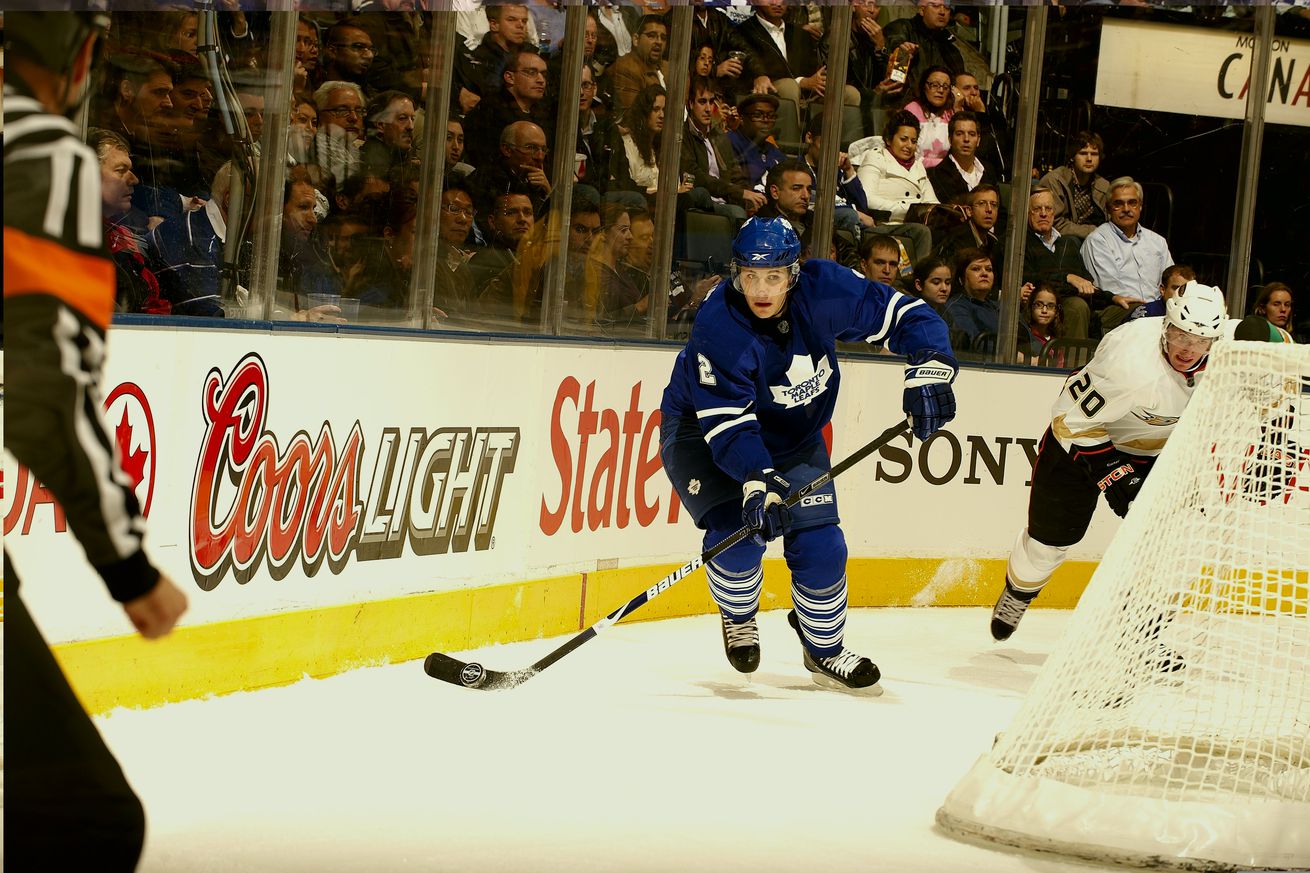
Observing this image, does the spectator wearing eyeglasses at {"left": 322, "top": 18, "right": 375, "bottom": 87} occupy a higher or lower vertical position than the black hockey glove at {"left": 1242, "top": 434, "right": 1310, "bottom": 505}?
higher

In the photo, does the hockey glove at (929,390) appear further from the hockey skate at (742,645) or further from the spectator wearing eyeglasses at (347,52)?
the spectator wearing eyeglasses at (347,52)

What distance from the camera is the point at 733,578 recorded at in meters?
4.07

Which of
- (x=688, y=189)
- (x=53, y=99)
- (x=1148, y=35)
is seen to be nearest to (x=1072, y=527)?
(x=688, y=189)

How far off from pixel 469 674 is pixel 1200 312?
1.93 meters

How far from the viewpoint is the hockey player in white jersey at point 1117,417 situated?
13.2ft

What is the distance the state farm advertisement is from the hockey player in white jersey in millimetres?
1061

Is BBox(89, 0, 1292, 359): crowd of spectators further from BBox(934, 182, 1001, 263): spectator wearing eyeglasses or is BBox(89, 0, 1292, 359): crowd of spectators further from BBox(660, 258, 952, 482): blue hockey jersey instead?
BBox(660, 258, 952, 482): blue hockey jersey

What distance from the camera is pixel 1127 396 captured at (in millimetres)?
4207

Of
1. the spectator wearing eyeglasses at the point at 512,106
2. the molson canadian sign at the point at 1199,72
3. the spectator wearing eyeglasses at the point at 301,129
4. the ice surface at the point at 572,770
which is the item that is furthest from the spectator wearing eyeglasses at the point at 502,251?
the molson canadian sign at the point at 1199,72

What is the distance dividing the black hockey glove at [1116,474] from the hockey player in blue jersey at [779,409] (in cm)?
63

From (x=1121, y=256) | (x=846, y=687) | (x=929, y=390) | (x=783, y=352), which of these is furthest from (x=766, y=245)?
(x=1121, y=256)

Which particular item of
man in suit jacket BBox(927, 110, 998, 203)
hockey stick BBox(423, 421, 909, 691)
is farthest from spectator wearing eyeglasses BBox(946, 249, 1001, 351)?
hockey stick BBox(423, 421, 909, 691)

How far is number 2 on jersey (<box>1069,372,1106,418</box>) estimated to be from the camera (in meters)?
4.27

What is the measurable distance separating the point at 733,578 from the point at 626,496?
3.14 feet
